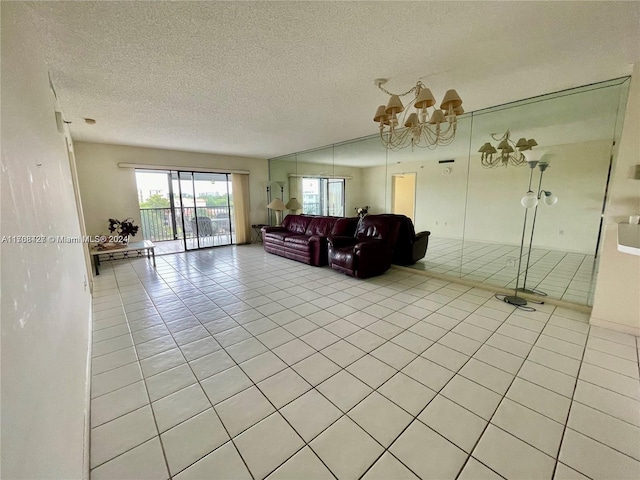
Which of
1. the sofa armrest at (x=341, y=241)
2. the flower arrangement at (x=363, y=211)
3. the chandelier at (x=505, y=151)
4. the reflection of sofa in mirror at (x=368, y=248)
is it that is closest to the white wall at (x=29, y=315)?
the reflection of sofa in mirror at (x=368, y=248)

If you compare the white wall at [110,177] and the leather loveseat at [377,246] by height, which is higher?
the white wall at [110,177]

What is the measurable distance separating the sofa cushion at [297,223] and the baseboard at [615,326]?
15.3ft

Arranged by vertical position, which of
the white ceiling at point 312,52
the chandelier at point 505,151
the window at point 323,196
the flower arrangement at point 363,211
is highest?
the white ceiling at point 312,52

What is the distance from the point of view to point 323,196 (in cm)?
651

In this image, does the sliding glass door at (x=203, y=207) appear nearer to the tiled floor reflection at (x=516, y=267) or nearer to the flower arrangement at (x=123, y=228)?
the flower arrangement at (x=123, y=228)

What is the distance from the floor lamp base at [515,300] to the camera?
119 inches

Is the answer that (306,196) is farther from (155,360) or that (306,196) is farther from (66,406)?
(66,406)

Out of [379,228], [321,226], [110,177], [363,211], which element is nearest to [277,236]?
[321,226]

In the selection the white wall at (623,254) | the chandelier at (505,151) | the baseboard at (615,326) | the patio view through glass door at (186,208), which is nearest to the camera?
the white wall at (623,254)

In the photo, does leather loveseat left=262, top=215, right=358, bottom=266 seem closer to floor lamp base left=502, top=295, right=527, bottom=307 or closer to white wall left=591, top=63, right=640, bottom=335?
floor lamp base left=502, top=295, right=527, bottom=307

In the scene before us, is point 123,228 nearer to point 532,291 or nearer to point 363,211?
point 363,211

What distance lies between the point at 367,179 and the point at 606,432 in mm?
4926

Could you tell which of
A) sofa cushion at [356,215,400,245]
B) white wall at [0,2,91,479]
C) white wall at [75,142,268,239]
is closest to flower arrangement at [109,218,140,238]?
white wall at [75,142,268,239]

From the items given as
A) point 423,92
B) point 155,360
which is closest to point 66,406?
point 155,360
